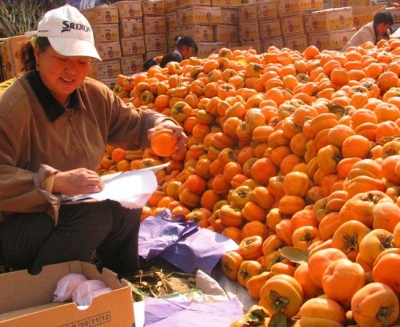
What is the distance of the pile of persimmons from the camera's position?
168 cm

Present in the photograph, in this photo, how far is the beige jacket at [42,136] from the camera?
217 cm

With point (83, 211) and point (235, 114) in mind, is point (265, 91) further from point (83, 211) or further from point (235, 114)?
point (83, 211)

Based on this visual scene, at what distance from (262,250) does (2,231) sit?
4.14ft

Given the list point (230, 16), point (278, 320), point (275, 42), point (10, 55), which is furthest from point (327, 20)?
point (278, 320)

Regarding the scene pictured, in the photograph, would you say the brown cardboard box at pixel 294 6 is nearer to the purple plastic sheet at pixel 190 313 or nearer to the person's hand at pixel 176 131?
the person's hand at pixel 176 131

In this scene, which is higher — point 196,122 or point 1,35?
point 1,35

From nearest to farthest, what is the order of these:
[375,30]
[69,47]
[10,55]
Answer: [69,47]
[375,30]
[10,55]

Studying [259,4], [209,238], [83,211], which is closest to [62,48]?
[83,211]

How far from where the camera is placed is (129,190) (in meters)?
2.33

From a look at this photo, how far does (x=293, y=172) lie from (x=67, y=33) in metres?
1.28

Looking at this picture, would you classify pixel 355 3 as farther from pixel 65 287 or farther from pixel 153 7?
pixel 65 287

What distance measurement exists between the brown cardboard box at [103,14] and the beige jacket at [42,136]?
5.84 meters

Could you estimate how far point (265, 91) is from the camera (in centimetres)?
385

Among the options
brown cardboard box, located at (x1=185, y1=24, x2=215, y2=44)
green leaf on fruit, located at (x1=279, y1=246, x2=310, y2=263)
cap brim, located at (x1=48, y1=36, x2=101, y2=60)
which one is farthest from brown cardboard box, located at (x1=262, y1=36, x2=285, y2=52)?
green leaf on fruit, located at (x1=279, y1=246, x2=310, y2=263)
